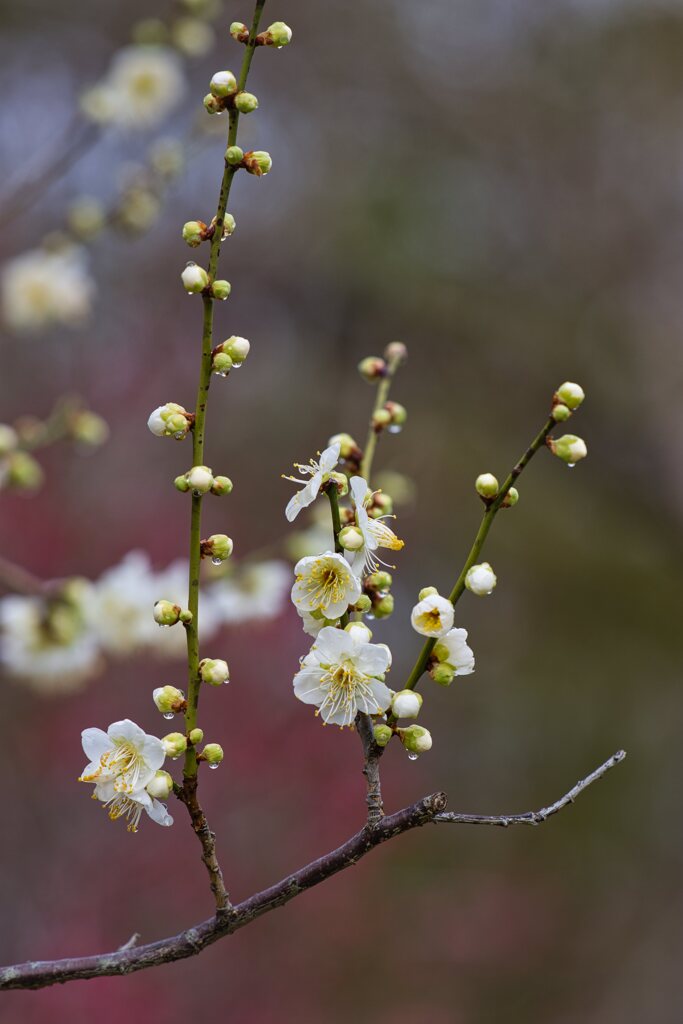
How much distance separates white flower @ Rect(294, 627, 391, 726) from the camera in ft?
2.16

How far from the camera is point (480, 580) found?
649 millimetres

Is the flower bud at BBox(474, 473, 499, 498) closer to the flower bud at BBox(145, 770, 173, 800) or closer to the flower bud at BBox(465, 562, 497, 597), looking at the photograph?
the flower bud at BBox(465, 562, 497, 597)

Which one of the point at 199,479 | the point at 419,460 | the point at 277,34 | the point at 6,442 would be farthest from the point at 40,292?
the point at 419,460

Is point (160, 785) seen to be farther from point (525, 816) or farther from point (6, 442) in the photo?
point (6, 442)

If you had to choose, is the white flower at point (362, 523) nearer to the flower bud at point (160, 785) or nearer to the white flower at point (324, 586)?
the white flower at point (324, 586)

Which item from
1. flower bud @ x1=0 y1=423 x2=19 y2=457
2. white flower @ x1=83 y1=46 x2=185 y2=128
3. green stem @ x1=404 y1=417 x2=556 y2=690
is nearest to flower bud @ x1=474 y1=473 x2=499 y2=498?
green stem @ x1=404 y1=417 x2=556 y2=690

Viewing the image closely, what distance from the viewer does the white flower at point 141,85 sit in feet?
6.67

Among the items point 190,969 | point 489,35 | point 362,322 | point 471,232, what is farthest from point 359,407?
point 190,969

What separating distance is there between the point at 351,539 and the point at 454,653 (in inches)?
4.7

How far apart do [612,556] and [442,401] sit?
107 cm

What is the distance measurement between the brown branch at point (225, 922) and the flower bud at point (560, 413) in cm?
27

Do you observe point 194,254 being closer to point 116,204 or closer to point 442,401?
point 442,401

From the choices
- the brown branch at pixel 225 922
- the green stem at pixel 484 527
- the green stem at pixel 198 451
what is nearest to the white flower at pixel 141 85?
the green stem at pixel 198 451

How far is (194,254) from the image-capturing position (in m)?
3.89
